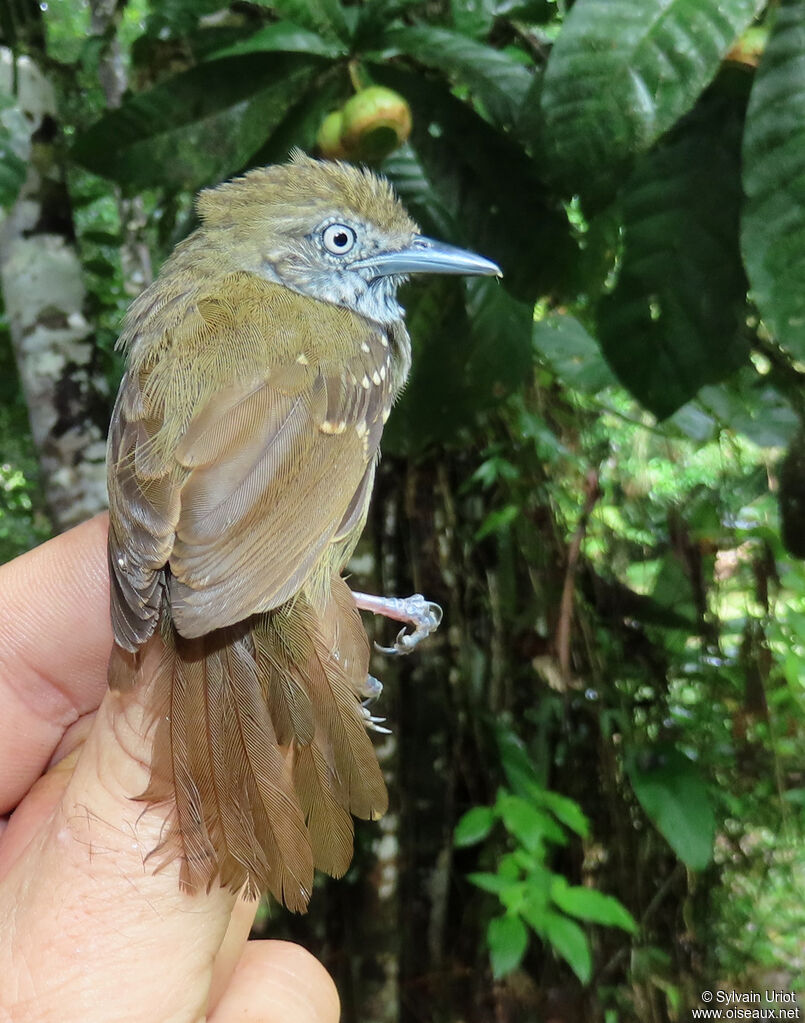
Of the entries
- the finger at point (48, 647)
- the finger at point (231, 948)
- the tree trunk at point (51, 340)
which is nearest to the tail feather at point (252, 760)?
the finger at point (231, 948)

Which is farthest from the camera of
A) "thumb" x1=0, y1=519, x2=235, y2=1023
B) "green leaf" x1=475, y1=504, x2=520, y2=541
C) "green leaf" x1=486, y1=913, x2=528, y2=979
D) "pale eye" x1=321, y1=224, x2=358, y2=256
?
"green leaf" x1=475, y1=504, x2=520, y2=541

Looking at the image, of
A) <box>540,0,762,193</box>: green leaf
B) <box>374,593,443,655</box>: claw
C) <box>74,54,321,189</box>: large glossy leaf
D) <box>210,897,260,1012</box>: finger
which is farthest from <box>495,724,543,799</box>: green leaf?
<box>74,54,321,189</box>: large glossy leaf

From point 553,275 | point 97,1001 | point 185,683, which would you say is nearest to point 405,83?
point 553,275

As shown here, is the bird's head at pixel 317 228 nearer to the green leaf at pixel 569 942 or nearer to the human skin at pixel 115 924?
the human skin at pixel 115 924

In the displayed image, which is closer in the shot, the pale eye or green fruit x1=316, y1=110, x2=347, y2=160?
green fruit x1=316, y1=110, x2=347, y2=160

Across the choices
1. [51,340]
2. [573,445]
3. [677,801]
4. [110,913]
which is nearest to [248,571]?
[110,913]

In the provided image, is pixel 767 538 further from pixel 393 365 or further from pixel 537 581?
pixel 393 365

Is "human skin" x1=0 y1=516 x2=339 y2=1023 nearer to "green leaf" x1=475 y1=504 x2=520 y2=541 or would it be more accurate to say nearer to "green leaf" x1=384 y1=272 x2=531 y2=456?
"green leaf" x1=384 y1=272 x2=531 y2=456
